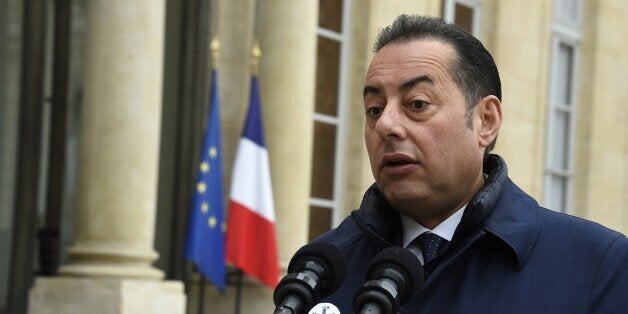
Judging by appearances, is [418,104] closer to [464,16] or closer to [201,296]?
[201,296]

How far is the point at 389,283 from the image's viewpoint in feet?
9.99

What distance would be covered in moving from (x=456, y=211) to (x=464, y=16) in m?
13.9

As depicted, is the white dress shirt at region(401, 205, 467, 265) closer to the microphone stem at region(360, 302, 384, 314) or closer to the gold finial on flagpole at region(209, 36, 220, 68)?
the microphone stem at region(360, 302, 384, 314)

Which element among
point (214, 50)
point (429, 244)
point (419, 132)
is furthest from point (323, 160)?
point (419, 132)

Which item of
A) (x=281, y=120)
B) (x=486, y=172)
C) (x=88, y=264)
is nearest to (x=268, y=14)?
(x=281, y=120)

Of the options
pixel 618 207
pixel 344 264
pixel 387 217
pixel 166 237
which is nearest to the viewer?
pixel 344 264

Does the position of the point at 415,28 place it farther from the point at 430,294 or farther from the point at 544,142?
the point at 544,142

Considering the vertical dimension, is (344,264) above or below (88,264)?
above

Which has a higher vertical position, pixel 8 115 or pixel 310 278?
pixel 8 115

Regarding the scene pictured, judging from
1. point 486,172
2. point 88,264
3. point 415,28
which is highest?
point 415,28

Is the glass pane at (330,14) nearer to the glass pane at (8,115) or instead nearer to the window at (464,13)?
the window at (464,13)

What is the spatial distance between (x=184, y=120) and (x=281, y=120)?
812 mm

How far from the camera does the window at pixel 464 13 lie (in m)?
16.6

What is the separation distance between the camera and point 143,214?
10.7 metres
